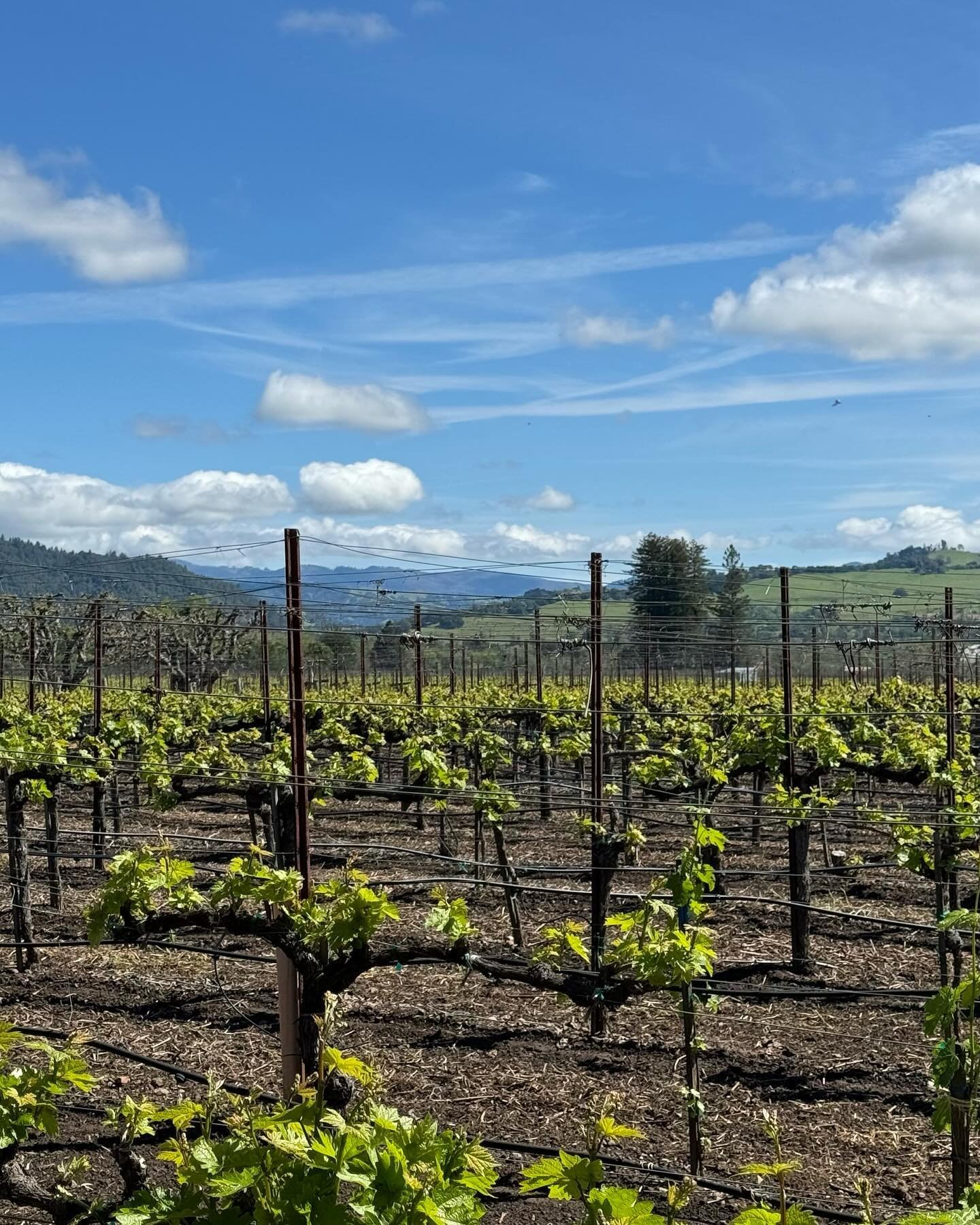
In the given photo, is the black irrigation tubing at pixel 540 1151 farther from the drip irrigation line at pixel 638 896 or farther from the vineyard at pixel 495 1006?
the drip irrigation line at pixel 638 896

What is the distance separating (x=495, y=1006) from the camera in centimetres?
817

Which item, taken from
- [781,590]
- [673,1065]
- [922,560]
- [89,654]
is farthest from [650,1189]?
[922,560]

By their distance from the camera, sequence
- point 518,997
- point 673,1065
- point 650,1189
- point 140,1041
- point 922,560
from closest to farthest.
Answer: point 650,1189 < point 673,1065 < point 140,1041 < point 518,997 < point 922,560

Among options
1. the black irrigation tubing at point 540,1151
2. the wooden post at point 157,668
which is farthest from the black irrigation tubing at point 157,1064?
the wooden post at point 157,668

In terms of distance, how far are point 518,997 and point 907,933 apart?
4068mm

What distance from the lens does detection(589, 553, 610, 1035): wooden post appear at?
7.55 m

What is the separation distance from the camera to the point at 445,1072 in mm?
7008

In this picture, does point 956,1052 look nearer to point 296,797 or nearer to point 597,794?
point 296,797

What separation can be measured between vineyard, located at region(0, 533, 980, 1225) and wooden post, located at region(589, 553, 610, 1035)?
0.03 meters

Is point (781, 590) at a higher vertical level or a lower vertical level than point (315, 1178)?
higher

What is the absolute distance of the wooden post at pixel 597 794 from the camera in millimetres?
7547

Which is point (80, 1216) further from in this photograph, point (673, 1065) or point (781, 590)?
point (781, 590)

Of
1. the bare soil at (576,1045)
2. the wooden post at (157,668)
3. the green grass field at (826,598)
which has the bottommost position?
the bare soil at (576,1045)

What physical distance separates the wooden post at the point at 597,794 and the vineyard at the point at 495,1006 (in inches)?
1.2
